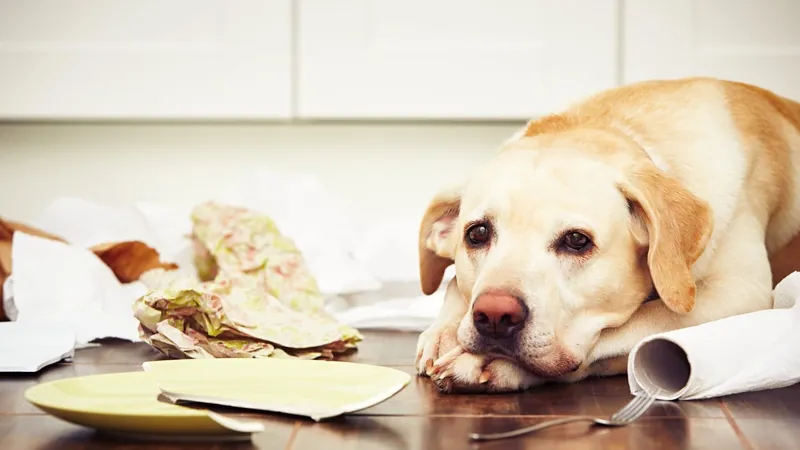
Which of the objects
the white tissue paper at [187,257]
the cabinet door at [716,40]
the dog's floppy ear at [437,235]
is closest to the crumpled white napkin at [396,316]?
the white tissue paper at [187,257]

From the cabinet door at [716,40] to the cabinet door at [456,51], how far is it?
0.25 ft

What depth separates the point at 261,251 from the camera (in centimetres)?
226

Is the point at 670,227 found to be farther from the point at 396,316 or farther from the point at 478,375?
the point at 396,316

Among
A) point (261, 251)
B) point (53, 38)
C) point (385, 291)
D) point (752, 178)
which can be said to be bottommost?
point (385, 291)

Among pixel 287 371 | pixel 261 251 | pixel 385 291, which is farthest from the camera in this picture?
pixel 385 291

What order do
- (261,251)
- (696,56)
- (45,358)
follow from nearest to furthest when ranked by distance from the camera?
(45,358)
(261,251)
(696,56)

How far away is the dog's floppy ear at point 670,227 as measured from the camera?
1.48m

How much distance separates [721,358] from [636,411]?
182 mm

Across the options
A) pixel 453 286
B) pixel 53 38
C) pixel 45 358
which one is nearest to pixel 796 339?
pixel 453 286

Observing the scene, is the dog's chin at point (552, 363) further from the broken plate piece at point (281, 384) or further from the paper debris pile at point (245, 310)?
the paper debris pile at point (245, 310)

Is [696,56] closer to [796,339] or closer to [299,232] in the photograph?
[299,232]

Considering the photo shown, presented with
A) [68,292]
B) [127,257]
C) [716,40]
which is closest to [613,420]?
[68,292]

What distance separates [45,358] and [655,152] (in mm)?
1058

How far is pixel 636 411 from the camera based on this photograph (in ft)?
4.30
